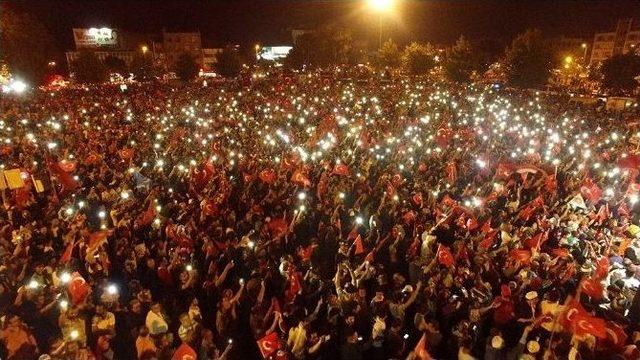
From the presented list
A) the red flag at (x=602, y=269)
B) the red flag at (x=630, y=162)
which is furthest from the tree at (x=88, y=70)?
the red flag at (x=602, y=269)

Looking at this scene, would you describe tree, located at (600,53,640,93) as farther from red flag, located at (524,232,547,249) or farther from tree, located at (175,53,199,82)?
tree, located at (175,53,199,82)

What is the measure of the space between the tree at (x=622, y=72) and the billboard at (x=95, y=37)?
61.9 metres

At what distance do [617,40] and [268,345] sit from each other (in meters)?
94.5

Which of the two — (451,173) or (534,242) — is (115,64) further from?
(534,242)

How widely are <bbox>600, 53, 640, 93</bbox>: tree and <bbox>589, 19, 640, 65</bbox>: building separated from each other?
53423 mm

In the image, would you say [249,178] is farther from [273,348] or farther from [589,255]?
[589,255]

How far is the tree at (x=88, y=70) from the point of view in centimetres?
4353

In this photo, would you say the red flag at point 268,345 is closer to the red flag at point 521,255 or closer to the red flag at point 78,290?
the red flag at point 78,290

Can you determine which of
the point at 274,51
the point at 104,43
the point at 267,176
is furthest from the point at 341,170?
the point at 274,51

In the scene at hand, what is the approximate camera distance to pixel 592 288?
7344 mm

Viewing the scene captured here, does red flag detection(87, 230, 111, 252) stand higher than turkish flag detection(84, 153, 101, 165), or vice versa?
red flag detection(87, 230, 111, 252)

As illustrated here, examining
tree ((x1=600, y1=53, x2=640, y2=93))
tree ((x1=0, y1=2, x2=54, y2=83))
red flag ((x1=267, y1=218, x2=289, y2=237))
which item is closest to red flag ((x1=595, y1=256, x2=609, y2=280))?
red flag ((x1=267, y1=218, x2=289, y2=237))

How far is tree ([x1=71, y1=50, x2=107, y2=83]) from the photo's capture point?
143ft

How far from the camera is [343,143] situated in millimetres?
16094
